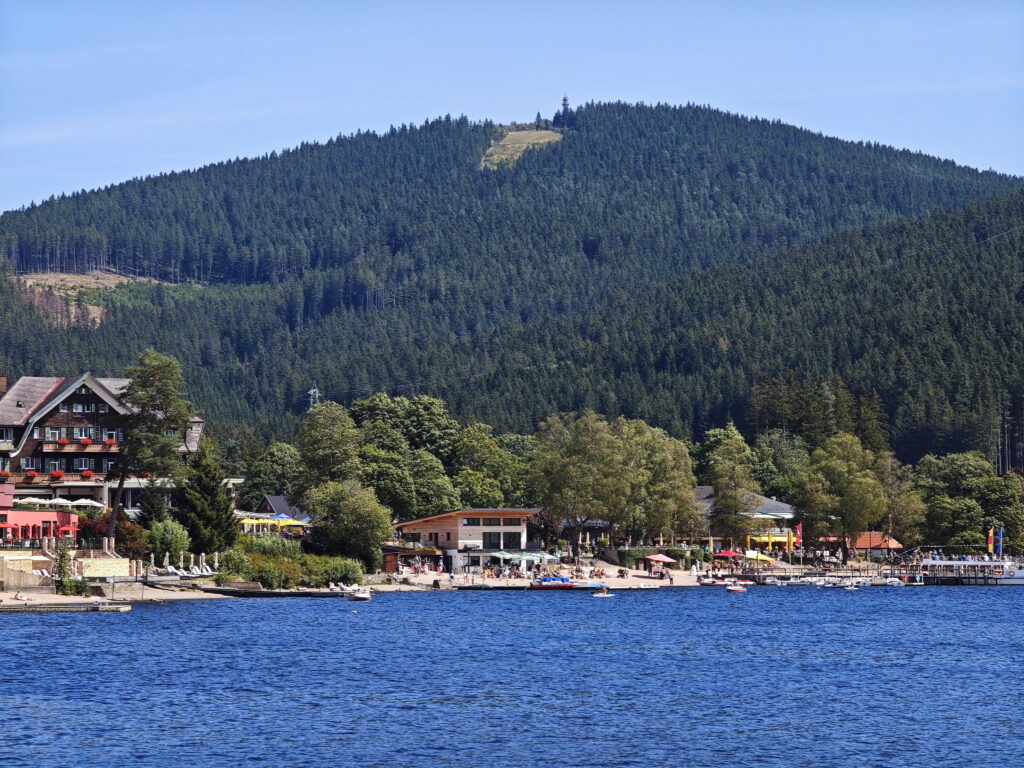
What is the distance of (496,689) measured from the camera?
2453 inches

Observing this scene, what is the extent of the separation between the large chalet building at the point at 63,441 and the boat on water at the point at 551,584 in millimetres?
31711

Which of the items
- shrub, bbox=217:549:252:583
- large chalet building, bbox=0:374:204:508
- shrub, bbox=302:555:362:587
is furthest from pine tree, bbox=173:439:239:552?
large chalet building, bbox=0:374:204:508

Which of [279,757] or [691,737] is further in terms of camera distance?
[691,737]

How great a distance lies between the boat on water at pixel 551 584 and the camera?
125938mm

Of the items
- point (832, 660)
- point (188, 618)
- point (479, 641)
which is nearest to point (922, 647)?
point (832, 660)

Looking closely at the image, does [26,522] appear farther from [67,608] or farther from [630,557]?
[630,557]

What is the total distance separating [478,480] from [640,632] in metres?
67.1

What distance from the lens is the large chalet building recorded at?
11506 cm

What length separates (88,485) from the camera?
4594 inches

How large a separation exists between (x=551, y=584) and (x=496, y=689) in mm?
64068

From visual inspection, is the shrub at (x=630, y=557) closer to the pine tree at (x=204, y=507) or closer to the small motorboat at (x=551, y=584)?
the small motorboat at (x=551, y=584)

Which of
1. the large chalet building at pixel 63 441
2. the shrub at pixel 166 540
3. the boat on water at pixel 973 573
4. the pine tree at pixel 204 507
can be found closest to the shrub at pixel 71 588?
the shrub at pixel 166 540

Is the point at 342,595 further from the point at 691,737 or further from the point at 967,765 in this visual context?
the point at 967,765

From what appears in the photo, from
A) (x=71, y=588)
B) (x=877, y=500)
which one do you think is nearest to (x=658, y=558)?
(x=877, y=500)
